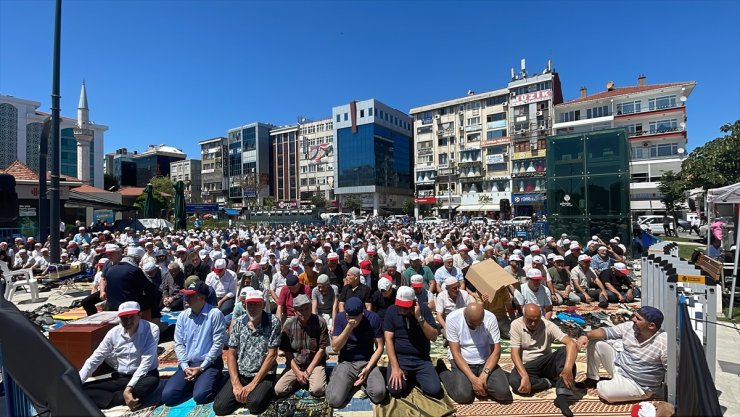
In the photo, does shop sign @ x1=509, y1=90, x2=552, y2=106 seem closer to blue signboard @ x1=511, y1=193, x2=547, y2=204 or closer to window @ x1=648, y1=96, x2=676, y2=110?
window @ x1=648, y1=96, x2=676, y2=110

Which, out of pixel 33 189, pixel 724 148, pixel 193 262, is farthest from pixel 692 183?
pixel 33 189

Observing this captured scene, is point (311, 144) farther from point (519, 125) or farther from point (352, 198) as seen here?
point (519, 125)

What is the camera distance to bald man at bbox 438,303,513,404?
4230 millimetres

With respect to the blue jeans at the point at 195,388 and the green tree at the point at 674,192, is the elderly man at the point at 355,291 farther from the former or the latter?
the green tree at the point at 674,192

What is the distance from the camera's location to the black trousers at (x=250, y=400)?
4086 millimetres

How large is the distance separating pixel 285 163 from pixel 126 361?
7368cm

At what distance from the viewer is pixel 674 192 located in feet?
91.5

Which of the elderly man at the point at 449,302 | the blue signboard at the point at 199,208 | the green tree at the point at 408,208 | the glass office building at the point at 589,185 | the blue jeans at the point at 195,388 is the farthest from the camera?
the green tree at the point at 408,208

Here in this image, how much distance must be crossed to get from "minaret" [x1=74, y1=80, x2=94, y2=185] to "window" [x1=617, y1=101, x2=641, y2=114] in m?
63.4

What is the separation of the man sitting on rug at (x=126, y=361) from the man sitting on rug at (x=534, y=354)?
4.43 m

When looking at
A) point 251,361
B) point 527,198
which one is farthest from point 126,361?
point 527,198

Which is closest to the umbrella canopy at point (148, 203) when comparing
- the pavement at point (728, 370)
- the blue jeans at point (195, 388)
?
the blue jeans at point (195, 388)

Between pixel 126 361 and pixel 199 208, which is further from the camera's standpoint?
pixel 199 208

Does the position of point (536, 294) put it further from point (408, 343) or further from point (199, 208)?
point (199, 208)
